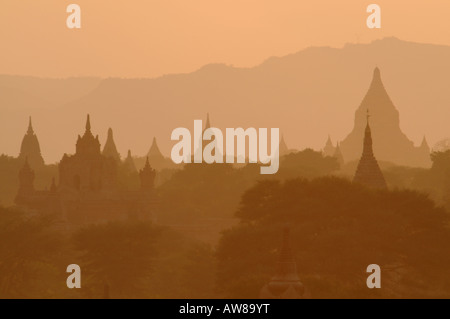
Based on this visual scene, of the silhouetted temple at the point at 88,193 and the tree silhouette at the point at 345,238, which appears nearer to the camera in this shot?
the tree silhouette at the point at 345,238

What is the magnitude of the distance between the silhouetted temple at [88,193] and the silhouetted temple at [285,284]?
73.9 m

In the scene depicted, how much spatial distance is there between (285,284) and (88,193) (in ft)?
269

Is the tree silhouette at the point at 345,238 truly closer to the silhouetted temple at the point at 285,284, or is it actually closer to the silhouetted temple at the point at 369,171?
the silhouetted temple at the point at 369,171

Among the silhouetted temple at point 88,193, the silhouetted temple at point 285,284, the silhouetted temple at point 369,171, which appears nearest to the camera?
the silhouetted temple at point 285,284

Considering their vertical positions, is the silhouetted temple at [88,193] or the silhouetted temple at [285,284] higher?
the silhouetted temple at [88,193]

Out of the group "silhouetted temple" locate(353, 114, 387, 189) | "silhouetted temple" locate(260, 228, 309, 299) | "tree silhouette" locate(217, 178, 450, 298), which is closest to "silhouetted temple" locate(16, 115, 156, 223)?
"silhouetted temple" locate(353, 114, 387, 189)

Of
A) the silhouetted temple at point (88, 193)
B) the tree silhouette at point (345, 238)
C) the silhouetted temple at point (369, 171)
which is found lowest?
the tree silhouette at point (345, 238)

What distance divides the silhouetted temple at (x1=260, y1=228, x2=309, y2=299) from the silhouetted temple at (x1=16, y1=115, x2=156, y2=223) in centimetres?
7386

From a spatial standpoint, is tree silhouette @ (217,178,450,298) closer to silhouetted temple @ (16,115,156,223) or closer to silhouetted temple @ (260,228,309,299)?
silhouetted temple @ (260,228,309,299)

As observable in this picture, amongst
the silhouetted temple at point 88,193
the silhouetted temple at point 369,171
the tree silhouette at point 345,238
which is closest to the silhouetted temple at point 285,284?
the tree silhouette at point 345,238

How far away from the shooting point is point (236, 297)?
265 feet

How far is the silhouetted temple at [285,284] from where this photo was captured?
71500 mm

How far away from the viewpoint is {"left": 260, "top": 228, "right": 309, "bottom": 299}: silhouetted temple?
235 feet
